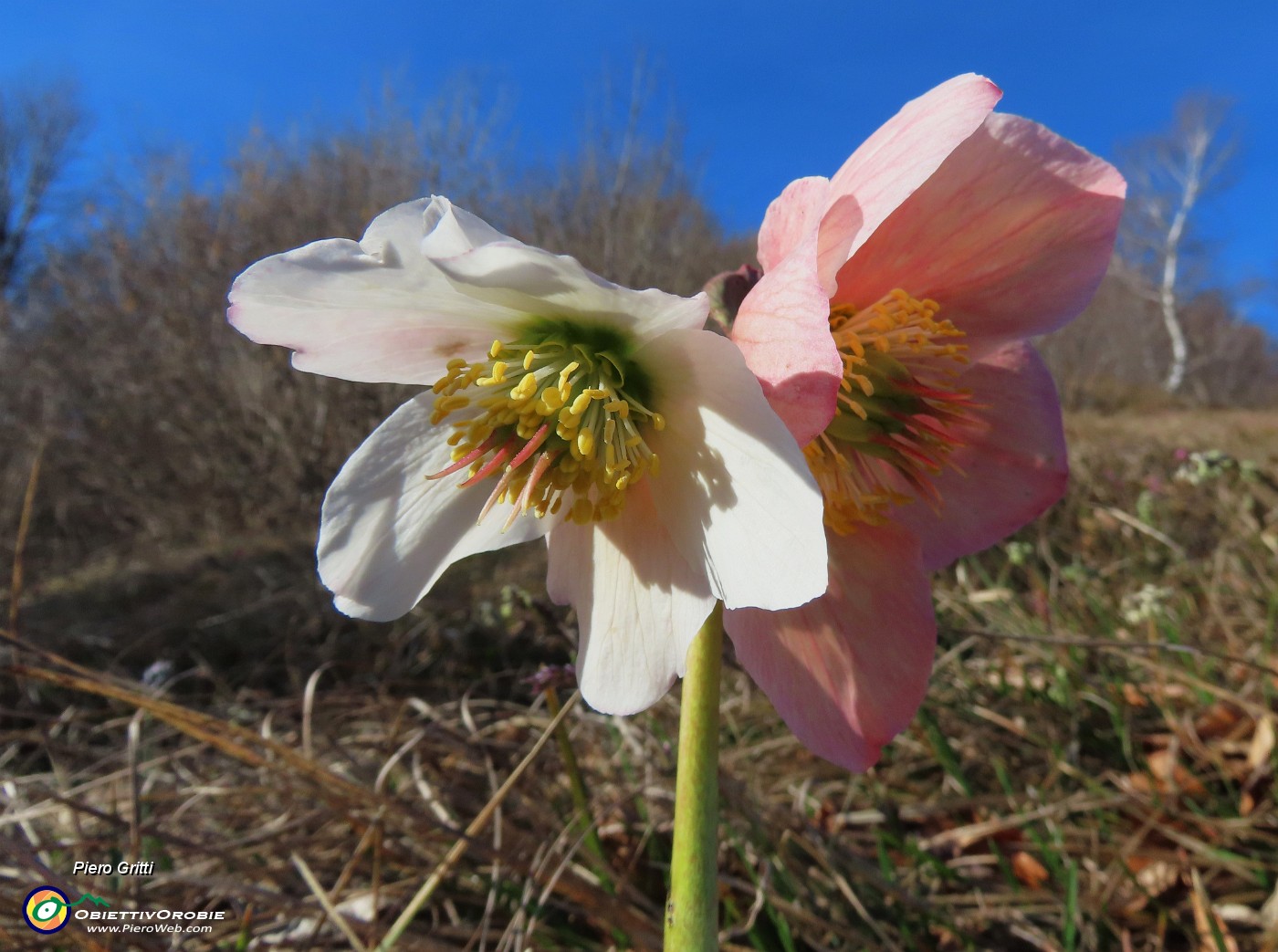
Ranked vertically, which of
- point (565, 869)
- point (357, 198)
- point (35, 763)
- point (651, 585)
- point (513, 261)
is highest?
point (357, 198)

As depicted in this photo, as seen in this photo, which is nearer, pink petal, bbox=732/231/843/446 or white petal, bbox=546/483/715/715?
pink petal, bbox=732/231/843/446

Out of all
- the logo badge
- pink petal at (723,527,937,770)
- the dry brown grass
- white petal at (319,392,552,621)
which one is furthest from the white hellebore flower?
the logo badge

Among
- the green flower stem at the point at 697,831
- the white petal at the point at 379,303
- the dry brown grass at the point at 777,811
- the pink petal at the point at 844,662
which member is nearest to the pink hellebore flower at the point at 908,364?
the pink petal at the point at 844,662

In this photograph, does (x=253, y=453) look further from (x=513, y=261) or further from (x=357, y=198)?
(x=513, y=261)

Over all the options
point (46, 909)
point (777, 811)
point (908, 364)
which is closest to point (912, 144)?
point (908, 364)

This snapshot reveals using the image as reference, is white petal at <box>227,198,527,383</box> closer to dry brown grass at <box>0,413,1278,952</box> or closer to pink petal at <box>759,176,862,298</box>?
pink petal at <box>759,176,862,298</box>

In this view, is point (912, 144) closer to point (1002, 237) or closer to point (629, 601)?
point (1002, 237)

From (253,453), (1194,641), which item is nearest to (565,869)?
(1194,641)
